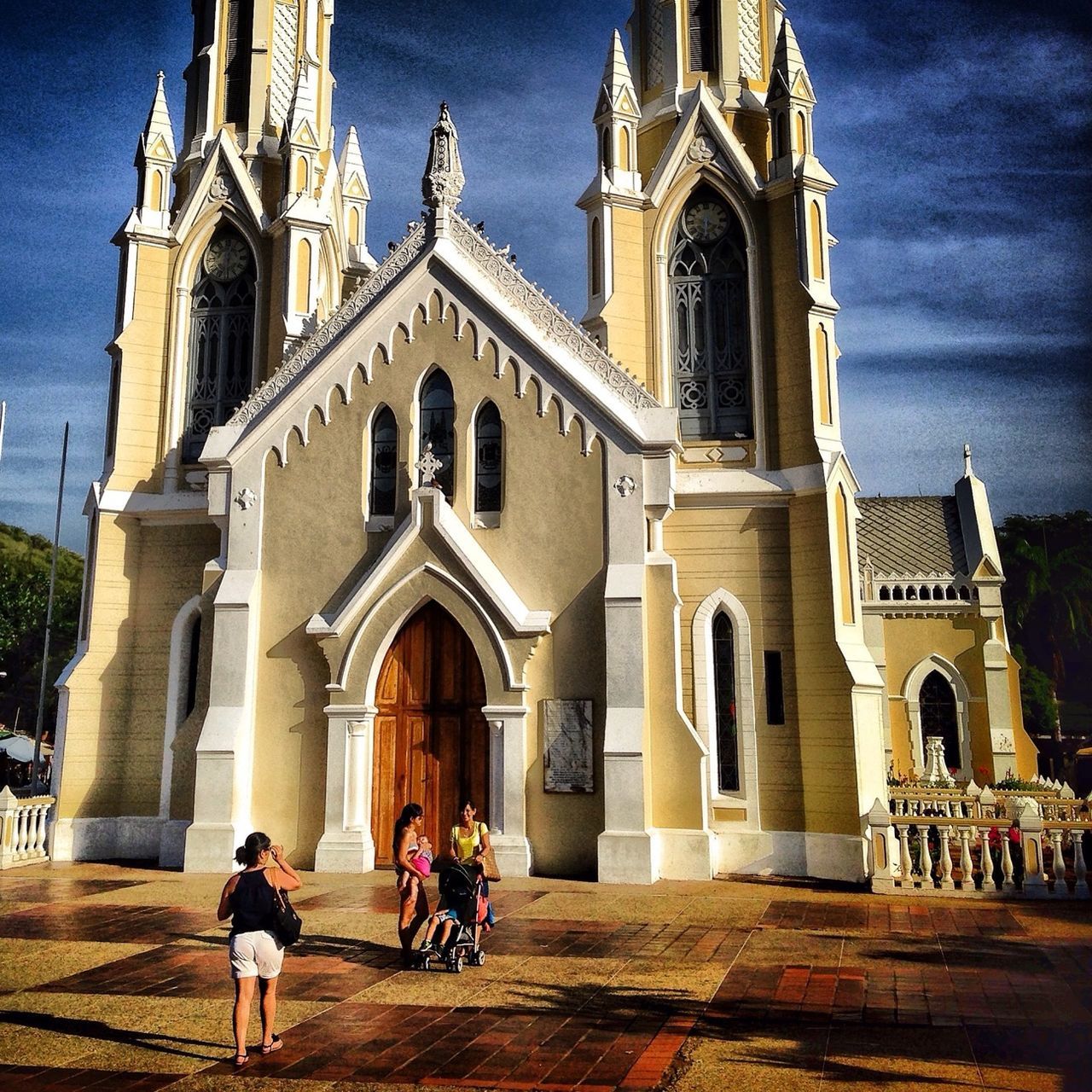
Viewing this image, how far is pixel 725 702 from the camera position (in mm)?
17797

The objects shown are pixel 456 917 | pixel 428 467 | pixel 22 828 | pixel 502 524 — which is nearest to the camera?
pixel 456 917

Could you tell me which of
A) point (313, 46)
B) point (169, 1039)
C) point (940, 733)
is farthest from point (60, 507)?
point (940, 733)

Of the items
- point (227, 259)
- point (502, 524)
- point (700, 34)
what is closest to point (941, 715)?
point (502, 524)

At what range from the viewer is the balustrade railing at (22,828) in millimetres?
17469

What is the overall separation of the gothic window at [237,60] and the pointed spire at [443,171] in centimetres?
593

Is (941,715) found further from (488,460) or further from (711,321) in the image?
(488,460)

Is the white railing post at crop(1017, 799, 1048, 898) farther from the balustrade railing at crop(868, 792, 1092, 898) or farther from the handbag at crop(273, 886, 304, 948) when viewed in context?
the handbag at crop(273, 886, 304, 948)

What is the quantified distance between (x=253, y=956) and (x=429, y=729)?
10104mm

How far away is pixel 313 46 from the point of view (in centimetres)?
2347

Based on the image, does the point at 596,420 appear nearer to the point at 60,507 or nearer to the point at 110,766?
the point at 110,766

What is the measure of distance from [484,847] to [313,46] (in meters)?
19.3

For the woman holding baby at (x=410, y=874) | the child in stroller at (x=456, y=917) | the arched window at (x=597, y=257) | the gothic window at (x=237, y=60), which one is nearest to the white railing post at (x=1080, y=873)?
the child in stroller at (x=456, y=917)

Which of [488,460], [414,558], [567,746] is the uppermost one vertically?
[488,460]

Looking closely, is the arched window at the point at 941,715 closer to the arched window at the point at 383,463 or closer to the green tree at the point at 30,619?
the arched window at the point at 383,463
